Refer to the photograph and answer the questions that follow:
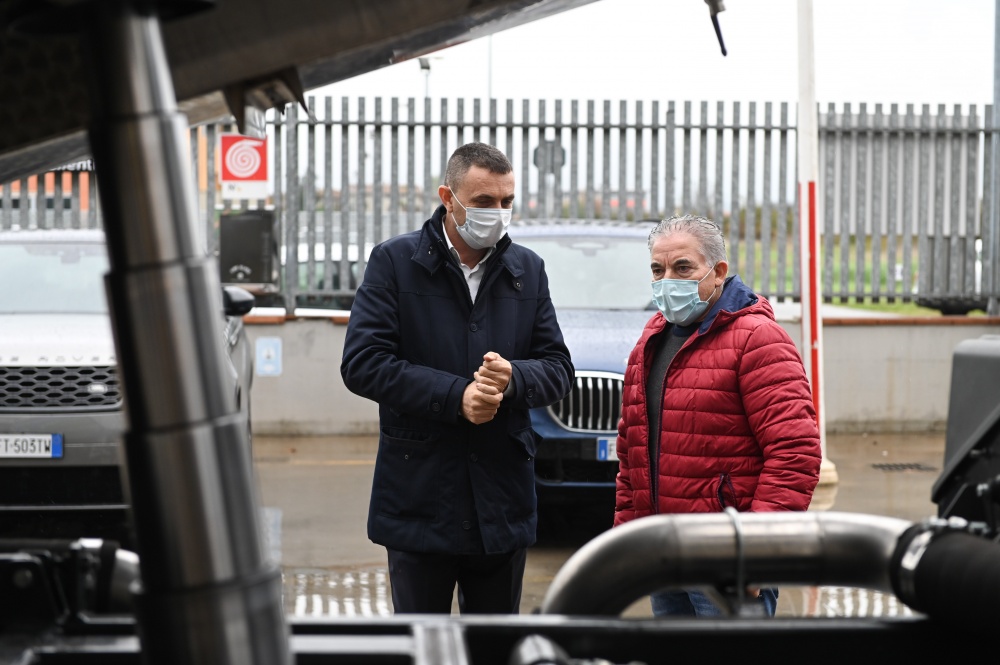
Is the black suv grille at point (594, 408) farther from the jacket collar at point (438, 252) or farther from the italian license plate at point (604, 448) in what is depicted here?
the jacket collar at point (438, 252)

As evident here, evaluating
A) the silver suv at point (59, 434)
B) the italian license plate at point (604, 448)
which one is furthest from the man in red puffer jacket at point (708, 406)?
the silver suv at point (59, 434)

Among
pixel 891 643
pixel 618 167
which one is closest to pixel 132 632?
pixel 891 643

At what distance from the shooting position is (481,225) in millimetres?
3551

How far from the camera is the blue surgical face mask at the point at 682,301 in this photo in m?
3.48

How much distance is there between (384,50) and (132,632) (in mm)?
733

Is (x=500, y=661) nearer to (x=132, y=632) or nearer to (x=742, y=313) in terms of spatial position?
(x=132, y=632)

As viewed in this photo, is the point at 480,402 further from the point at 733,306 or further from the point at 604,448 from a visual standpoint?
the point at 604,448

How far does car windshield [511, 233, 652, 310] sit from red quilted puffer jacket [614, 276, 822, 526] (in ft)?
14.6

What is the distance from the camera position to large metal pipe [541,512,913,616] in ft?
5.14

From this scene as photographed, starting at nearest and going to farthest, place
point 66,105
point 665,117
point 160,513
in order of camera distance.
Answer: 1. point 160,513
2. point 66,105
3. point 665,117

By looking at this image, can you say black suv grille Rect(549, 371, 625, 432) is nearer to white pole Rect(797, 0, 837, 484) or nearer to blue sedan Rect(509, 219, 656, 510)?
blue sedan Rect(509, 219, 656, 510)

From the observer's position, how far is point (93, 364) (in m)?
6.37

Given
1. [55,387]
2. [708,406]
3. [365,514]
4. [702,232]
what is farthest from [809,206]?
[708,406]

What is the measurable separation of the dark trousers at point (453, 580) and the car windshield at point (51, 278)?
4.38 meters
